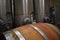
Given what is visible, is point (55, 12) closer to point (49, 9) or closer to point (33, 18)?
point (49, 9)

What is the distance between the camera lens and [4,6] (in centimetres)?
157

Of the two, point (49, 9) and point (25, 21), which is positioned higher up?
point (49, 9)

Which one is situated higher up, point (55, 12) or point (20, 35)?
point (55, 12)

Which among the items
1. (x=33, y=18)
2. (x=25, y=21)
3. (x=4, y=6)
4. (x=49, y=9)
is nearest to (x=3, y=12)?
(x=4, y=6)

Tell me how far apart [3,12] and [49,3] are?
86cm

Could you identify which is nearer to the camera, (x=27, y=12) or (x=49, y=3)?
(x=27, y=12)

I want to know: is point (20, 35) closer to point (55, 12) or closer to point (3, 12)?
point (3, 12)

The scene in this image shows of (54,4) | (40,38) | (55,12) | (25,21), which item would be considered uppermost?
(54,4)

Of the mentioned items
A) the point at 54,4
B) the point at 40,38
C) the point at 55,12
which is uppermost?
the point at 54,4

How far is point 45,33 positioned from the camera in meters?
1.07

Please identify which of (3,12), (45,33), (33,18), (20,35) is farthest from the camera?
(33,18)

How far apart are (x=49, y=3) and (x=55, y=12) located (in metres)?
0.21

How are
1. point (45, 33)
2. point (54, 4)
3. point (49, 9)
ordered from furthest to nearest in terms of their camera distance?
point (54, 4) < point (49, 9) < point (45, 33)

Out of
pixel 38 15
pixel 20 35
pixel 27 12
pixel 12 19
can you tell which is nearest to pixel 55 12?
pixel 38 15
